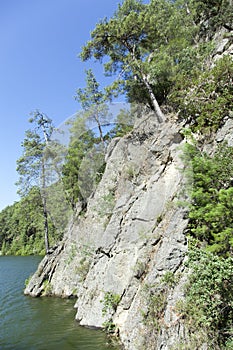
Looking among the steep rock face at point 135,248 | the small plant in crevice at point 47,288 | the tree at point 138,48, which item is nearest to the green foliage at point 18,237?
the small plant in crevice at point 47,288

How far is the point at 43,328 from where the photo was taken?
10797 mm

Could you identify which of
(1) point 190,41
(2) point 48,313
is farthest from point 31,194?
(1) point 190,41

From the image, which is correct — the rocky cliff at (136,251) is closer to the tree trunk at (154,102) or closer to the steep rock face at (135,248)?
the steep rock face at (135,248)

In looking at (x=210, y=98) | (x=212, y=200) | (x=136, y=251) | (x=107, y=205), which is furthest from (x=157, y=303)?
(x=107, y=205)

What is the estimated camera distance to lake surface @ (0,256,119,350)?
8.71 metres

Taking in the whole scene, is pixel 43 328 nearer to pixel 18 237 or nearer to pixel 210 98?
pixel 210 98

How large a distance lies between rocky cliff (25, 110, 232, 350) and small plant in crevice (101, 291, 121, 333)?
0.03 metres

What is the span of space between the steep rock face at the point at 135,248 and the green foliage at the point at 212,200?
740mm

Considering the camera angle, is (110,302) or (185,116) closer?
(110,302)

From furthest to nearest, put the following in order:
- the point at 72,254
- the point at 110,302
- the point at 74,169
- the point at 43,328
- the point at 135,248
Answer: the point at 74,169 → the point at 72,254 → the point at 43,328 → the point at 135,248 → the point at 110,302

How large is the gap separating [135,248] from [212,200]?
13.8 feet

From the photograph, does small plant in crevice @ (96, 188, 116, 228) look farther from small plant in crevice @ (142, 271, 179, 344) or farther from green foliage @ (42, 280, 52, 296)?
small plant in crevice @ (142, 271, 179, 344)

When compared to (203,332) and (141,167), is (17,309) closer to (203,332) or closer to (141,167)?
(141,167)

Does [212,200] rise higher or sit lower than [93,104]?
lower
